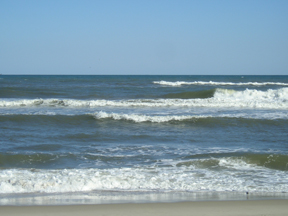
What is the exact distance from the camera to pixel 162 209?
4613mm

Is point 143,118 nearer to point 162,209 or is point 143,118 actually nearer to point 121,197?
point 121,197

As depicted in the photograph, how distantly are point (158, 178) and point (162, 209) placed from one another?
1604mm

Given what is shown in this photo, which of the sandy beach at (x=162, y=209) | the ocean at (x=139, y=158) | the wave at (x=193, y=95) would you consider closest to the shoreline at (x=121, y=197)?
the ocean at (x=139, y=158)

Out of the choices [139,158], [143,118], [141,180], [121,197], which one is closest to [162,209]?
[121,197]

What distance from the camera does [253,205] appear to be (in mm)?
4832

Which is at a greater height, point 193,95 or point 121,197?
point 193,95

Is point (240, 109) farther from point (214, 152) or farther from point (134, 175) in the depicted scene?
point (134, 175)

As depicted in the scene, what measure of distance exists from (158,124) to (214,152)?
498 cm

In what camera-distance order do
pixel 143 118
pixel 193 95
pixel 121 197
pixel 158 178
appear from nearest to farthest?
pixel 121 197, pixel 158 178, pixel 143 118, pixel 193 95

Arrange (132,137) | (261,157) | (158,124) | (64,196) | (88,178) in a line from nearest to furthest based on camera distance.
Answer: (64,196)
(88,178)
(261,157)
(132,137)
(158,124)

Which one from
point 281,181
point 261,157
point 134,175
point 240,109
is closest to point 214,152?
point 261,157

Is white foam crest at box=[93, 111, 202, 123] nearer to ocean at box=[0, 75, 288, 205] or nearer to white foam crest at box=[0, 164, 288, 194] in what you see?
ocean at box=[0, 75, 288, 205]

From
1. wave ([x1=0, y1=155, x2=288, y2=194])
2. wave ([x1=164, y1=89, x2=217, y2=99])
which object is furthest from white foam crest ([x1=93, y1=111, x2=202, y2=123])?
wave ([x1=164, y1=89, x2=217, y2=99])

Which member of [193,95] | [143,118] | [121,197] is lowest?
[121,197]
